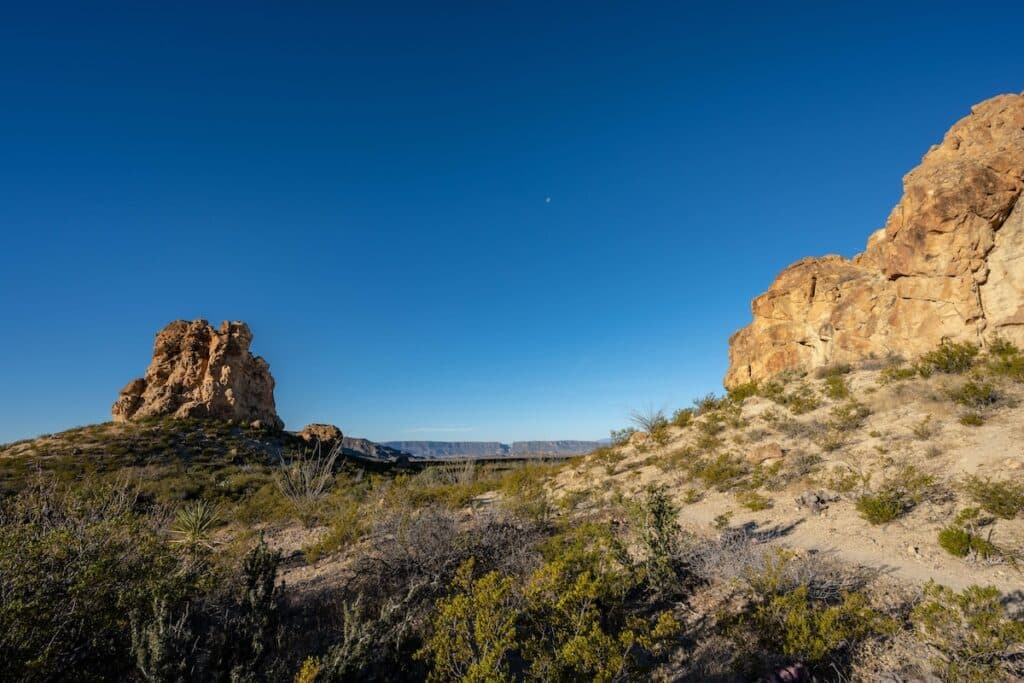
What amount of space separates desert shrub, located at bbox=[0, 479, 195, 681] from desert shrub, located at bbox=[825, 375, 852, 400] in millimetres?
18692

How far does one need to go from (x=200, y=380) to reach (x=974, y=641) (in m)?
40.9

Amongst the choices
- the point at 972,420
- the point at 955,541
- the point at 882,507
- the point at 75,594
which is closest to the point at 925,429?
the point at 972,420

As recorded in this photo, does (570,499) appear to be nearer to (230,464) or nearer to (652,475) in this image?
(652,475)

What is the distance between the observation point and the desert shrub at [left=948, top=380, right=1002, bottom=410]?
11.3m

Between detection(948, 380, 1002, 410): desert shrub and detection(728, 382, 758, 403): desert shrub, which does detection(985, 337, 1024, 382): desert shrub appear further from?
detection(728, 382, 758, 403): desert shrub

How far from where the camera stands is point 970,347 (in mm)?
14281

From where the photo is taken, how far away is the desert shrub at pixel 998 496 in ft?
22.5

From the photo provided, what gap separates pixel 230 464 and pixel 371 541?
2094 centimetres

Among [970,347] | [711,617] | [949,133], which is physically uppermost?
[949,133]

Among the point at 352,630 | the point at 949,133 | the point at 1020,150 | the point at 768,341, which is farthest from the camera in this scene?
the point at 768,341

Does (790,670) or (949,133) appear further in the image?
(949,133)

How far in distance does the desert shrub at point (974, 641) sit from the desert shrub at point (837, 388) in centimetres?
1311

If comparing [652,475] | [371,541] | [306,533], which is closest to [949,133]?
[652,475]

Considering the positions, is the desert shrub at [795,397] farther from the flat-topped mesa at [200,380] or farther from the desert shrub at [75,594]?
the flat-topped mesa at [200,380]
